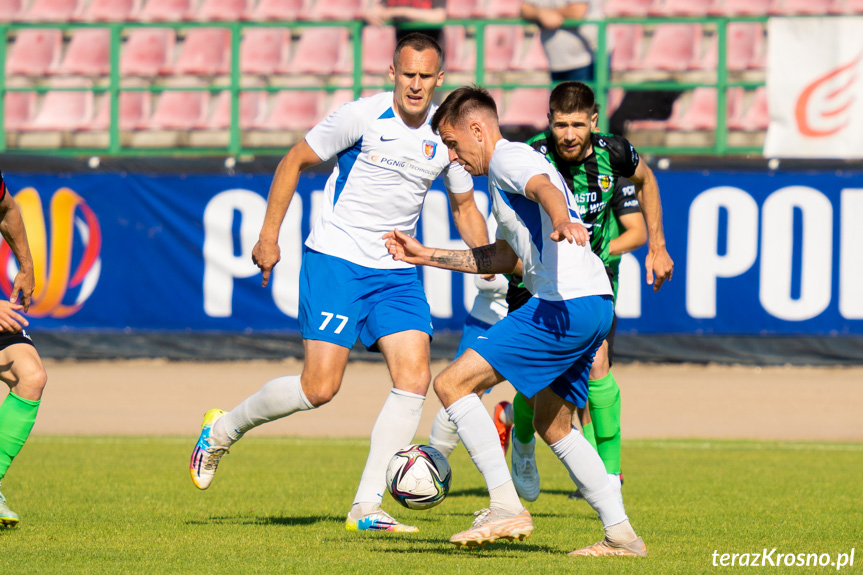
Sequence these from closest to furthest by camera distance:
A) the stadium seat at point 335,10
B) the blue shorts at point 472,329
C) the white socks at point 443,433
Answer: the white socks at point 443,433
the blue shorts at point 472,329
the stadium seat at point 335,10

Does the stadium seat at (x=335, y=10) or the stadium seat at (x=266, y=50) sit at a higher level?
the stadium seat at (x=335, y=10)

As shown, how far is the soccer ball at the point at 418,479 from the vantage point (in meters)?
5.40

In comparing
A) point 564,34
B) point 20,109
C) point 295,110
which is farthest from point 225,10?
point 564,34

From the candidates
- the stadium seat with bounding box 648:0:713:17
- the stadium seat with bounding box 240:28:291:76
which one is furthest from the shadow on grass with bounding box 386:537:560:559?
the stadium seat with bounding box 240:28:291:76

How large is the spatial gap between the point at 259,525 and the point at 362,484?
57 cm

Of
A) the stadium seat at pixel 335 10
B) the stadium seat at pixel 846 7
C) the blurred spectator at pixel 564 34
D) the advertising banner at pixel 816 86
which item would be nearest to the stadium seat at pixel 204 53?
the stadium seat at pixel 335 10

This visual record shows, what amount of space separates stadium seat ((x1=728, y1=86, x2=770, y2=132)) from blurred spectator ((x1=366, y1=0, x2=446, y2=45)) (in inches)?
155

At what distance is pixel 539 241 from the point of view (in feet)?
16.9

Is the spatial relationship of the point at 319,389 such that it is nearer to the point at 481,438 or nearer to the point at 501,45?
the point at 481,438

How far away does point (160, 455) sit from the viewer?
30.3 ft

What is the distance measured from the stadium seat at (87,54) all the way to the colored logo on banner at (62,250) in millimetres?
3903

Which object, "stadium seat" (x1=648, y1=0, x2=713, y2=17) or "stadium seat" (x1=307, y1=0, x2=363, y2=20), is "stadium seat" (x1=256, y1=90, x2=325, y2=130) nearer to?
"stadium seat" (x1=307, y1=0, x2=363, y2=20)

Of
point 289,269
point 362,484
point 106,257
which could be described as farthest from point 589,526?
point 106,257

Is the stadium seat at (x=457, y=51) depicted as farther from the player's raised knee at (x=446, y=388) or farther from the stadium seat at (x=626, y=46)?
the player's raised knee at (x=446, y=388)
